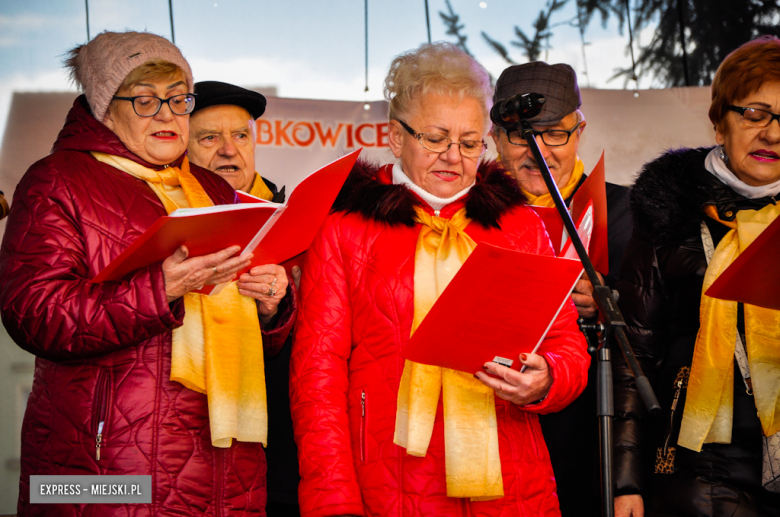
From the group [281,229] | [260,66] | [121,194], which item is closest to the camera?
[281,229]

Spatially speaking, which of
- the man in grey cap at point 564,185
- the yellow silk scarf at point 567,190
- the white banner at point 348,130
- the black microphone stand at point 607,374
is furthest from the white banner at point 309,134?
the black microphone stand at point 607,374

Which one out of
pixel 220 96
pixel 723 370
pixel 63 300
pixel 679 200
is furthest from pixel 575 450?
pixel 220 96

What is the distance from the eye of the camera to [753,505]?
207 cm

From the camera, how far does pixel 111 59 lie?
2.13 m

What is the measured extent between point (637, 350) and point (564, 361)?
19.9 inches

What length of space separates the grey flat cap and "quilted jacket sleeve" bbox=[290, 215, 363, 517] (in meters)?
1.20

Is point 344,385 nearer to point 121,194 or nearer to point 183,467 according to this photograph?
point 183,467

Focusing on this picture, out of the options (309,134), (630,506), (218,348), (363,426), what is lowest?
(630,506)

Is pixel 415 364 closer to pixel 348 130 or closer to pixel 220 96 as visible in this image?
A: pixel 220 96

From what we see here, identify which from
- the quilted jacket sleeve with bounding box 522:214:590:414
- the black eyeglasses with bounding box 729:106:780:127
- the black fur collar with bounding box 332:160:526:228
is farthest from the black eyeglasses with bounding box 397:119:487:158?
the black eyeglasses with bounding box 729:106:780:127

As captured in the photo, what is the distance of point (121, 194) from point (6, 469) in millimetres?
2622

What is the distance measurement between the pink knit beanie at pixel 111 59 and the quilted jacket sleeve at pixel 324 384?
72 cm

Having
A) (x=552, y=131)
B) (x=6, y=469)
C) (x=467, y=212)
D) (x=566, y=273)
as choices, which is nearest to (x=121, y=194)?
(x=467, y=212)

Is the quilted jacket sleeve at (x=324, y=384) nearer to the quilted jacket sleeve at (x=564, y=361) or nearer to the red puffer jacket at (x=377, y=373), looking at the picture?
the red puffer jacket at (x=377, y=373)
